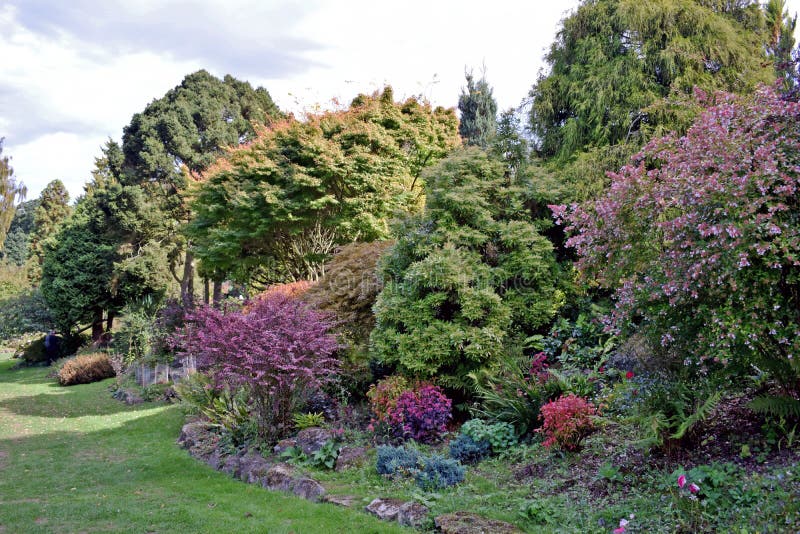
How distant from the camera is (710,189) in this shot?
3639 millimetres

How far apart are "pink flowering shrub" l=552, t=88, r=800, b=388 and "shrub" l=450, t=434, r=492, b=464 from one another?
214 centimetres

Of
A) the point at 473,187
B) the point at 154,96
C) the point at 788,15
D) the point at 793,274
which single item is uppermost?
the point at 154,96

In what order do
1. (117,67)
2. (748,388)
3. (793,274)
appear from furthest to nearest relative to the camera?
1. (117,67)
2. (748,388)
3. (793,274)

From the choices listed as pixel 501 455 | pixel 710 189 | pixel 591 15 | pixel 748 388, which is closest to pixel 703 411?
pixel 748 388

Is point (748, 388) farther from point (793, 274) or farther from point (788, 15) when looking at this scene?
point (788, 15)

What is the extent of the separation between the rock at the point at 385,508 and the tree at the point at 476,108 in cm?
1415

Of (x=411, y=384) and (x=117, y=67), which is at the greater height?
(x=117, y=67)

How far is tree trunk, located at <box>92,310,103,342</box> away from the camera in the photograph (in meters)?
21.9

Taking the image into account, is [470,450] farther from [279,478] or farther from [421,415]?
[279,478]

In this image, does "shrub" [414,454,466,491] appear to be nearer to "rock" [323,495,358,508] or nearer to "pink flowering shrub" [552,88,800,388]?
"rock" [323,495,358,508]

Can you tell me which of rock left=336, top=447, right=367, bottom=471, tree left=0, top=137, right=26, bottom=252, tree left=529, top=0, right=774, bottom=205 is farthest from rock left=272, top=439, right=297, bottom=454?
tree left=0, top=137, right=26, bottom=252

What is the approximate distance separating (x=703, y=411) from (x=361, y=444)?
3828 mm

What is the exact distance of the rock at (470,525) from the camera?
150 inches

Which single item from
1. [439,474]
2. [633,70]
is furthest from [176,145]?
[439,474]
